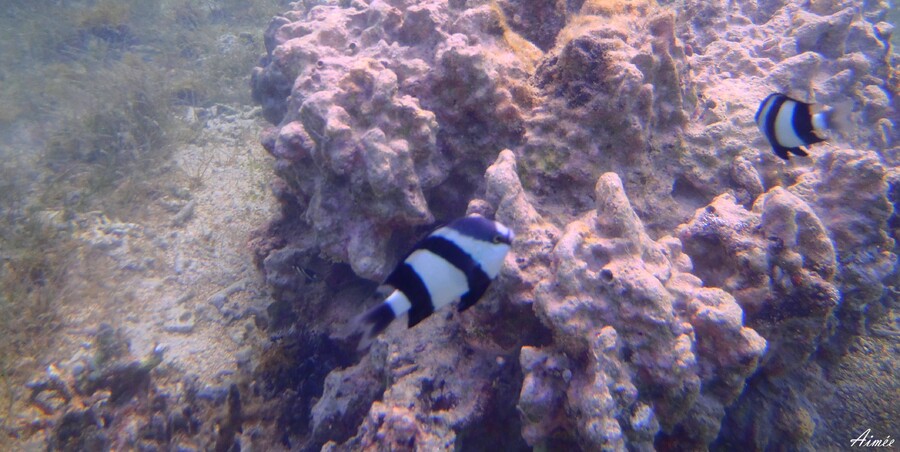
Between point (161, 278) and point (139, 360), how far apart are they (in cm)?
135

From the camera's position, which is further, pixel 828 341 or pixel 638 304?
pixel 828 341

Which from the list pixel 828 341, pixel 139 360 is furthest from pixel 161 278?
pixel 828 341

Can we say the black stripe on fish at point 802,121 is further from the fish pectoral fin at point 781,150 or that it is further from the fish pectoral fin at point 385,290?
the fish pectoral fin at point 385,290

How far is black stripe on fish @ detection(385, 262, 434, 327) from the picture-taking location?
1.56 meters

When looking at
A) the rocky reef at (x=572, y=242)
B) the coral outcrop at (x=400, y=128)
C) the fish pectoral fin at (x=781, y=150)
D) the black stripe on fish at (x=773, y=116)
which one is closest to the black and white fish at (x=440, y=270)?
the rocky reef at (x=572, y=242)

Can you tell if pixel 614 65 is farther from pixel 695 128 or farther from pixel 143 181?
pixel 143 181

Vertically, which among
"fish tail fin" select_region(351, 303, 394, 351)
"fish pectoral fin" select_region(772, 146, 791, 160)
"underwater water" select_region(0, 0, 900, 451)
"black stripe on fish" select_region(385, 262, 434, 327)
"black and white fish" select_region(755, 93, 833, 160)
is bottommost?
"underwater water" select_region(0, 0, 900, 451)

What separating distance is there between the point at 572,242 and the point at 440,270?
1.24 metres

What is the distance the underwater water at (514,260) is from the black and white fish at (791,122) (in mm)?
14

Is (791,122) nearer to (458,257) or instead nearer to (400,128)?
(458,257)

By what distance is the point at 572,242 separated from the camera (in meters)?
2.50

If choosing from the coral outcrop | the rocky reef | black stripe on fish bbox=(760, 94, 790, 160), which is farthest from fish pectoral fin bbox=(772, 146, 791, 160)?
the coral outcrop

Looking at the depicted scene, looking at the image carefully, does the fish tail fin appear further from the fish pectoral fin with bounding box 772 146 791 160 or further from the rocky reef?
the fish pectoral fin with bounding box 772 146 791 160

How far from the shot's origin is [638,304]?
229 centimetres
